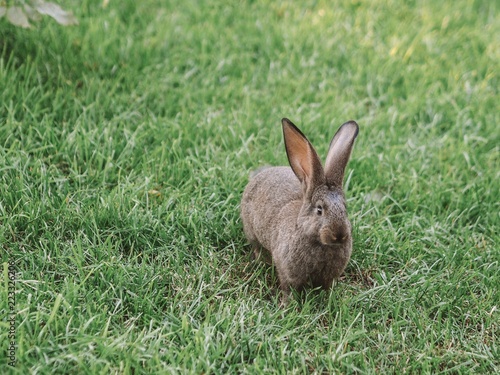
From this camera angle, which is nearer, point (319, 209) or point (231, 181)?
point (319, 209)

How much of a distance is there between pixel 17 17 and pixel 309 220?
2482 mm

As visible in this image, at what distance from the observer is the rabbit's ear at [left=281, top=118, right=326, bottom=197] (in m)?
3.36

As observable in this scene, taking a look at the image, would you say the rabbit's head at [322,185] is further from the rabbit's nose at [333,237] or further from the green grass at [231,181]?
the green grass at [231,181]

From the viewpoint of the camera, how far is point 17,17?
4.41 metres

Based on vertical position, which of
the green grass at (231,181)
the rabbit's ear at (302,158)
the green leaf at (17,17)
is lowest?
the green grass at (231,181)

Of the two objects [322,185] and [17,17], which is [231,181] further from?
[17,17]

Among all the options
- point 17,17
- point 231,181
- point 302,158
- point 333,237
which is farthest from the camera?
point 17,17

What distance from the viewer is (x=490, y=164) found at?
4.74 m

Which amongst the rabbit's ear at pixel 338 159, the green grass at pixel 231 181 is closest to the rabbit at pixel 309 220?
the rabbit's ear at pixel 338 159

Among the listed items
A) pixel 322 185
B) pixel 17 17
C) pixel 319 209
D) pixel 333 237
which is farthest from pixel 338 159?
pixel 17 17

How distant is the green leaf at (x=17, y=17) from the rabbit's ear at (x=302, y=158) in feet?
6.73

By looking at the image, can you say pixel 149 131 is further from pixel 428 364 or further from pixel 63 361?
pixel 428 364

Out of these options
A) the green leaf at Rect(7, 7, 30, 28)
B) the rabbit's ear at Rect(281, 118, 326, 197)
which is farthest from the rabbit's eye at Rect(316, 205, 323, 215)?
the green leaf at Rect(7, 7, 30, 28)

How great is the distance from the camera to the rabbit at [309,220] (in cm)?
330
